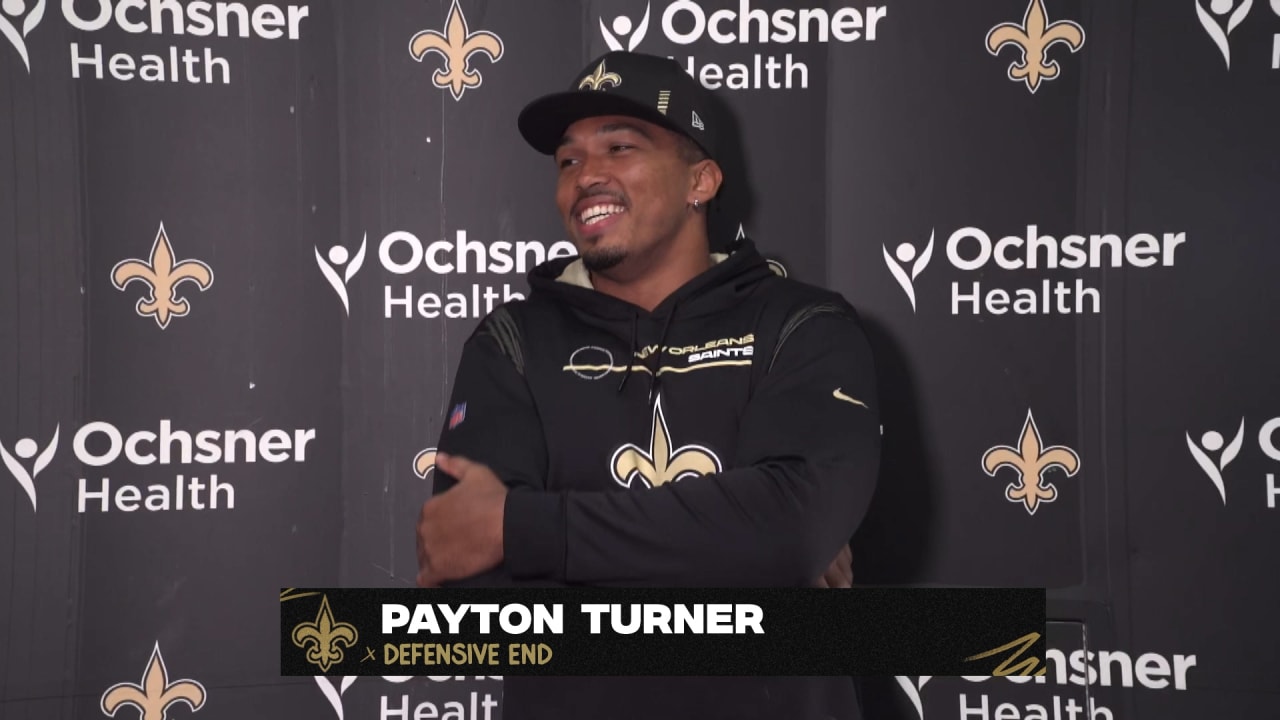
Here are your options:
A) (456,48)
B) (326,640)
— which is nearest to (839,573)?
(326,640)

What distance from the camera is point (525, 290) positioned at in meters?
2.74

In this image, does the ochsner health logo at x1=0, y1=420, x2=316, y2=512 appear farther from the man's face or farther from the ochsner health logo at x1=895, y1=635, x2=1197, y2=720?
the ochsner health logo at x1=895, y1=635, x2=1197, y2=720

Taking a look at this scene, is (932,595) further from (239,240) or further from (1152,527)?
(239,240)

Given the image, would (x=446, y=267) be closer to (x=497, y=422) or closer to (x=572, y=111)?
(x=572, y=111)

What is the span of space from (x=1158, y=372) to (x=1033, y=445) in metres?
0.36

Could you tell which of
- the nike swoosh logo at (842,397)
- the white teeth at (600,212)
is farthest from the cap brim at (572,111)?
the nike swoosh logo at (842,397)

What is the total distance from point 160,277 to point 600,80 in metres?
1.27

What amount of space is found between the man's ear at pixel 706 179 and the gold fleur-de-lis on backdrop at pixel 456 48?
2.22 ft

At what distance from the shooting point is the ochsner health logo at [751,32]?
8.98 feet

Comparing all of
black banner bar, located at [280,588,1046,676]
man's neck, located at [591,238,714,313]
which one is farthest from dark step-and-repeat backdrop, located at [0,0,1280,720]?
man's neck, located at [591,238,714,313]

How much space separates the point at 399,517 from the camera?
2.73 metres

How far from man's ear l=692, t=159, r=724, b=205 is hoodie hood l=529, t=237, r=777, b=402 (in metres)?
0.22

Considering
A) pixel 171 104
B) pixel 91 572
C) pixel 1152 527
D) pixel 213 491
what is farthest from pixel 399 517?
pixel 1152 527

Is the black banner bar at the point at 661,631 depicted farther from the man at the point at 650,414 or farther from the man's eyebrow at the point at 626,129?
the man's eyebrow at the point at 626,129
